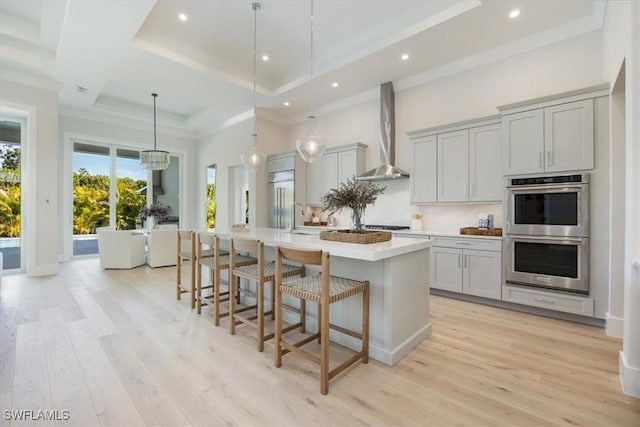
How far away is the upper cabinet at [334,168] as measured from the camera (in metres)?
5.17

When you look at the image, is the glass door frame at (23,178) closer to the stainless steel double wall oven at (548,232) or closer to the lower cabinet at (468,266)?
the lower cabinet at (468,266)

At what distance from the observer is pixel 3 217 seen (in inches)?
202

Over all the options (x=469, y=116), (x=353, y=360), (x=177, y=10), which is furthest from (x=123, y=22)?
(x=469, y=116)

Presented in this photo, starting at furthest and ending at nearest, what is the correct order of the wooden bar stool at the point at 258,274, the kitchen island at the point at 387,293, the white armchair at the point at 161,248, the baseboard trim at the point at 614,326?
the white armchair at the point at 161,248, the baseboard trim at the point at 614,326, the wooden bar stool at the point at 258,274, the kitchen island at the point at 387,293

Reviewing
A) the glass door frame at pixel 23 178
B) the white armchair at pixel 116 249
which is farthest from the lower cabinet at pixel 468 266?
the glass door frame at pixel 23 178

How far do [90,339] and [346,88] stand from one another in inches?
192

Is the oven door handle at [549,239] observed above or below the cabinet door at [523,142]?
below

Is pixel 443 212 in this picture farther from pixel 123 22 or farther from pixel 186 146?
pixel 186 146

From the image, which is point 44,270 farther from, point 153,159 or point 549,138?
point 549,138

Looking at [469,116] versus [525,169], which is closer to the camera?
[525,169]

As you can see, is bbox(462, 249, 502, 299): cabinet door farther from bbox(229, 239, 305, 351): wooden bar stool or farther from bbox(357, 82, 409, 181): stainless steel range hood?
bbox(229, 239, 305, 351): wooden bar stool

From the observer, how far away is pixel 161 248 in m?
5.69

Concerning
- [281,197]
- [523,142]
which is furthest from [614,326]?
[281,197]

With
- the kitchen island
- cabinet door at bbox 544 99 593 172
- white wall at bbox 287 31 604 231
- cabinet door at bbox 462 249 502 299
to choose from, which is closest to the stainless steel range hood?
white wall at bbox 287 31 604 231
